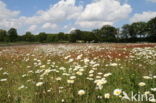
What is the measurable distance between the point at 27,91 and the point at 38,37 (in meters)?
122

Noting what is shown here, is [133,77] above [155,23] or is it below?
below

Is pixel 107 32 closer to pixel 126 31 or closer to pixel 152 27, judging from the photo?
pixel 126 31

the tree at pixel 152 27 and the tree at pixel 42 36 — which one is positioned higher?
the tree at pixel 152 27

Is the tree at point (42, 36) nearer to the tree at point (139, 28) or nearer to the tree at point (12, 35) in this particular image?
the tree at point (12, 35)

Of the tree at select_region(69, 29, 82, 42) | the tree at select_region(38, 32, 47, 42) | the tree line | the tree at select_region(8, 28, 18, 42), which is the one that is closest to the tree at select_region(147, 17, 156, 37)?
the tree line

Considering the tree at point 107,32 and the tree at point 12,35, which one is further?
the tree at point 107,32

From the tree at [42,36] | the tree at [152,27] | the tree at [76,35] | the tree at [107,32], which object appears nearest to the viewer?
the tree at [152,27]

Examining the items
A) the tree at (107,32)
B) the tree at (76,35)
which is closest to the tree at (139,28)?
the tree at (107,32)

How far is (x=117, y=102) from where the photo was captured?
4168 mm

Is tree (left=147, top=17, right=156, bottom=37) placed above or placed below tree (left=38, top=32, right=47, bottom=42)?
above

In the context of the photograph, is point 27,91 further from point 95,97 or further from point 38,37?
point 38,37

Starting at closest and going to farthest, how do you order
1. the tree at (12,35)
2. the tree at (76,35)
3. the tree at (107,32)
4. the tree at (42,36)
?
the tree at (76,35)
the tree at (12,35)
the tree at (107,32)
the tree at (42,36)

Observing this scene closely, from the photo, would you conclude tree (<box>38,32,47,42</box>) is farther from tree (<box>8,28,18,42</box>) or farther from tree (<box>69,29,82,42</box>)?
tree (<box>69,29,82,42</box>)

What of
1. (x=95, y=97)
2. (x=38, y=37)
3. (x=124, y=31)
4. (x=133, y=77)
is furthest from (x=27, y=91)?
(x=38, y=37)
